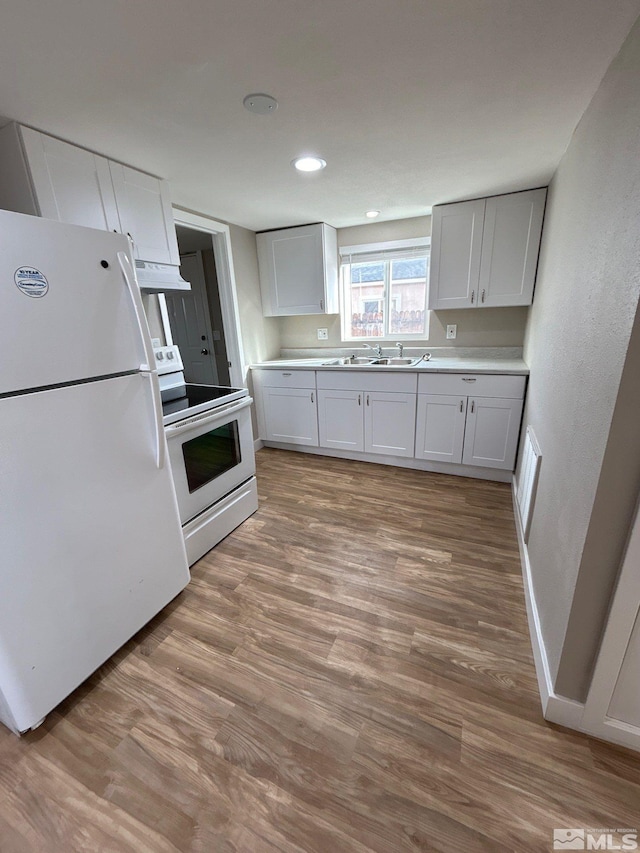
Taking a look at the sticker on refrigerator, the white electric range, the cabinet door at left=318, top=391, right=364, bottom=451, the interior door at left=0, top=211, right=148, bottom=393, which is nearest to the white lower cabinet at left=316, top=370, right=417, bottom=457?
the cabinet door at left=318, top=391, right=364, bottom=451

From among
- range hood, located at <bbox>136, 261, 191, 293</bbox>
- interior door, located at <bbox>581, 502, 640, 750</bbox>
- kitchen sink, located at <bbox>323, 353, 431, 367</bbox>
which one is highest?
range hood, located at <bbox>136, 261, 191, 293</bbox>

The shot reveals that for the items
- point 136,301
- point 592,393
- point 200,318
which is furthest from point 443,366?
point 200,318

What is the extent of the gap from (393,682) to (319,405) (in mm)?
2375

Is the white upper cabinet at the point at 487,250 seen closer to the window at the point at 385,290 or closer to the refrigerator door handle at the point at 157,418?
the window at the point at 385,290

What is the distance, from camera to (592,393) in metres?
1.09

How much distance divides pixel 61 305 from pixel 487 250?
9.33ft

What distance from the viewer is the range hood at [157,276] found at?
6.30ft

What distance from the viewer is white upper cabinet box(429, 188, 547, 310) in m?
2.58

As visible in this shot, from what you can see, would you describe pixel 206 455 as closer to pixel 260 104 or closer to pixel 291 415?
pixel 291 415

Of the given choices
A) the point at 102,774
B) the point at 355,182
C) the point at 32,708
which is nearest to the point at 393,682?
the point at 102,774

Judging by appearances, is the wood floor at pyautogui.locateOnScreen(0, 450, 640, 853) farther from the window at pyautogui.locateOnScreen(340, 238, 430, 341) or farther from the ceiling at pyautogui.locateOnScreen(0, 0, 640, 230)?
the window at pyautogui.locateOnScreen(340, 238, 430, 341)

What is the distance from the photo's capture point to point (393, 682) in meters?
1.37

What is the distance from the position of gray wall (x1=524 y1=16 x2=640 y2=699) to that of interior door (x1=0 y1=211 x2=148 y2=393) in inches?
63.6

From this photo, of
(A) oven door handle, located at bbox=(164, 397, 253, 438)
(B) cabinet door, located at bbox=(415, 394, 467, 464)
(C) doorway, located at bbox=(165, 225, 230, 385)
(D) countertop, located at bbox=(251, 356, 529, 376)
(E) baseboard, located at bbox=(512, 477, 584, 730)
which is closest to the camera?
(E) baseboard, located at bbox=(512, 477, 584, 730)
